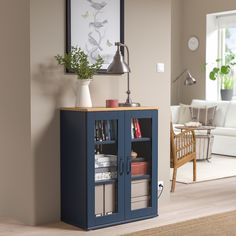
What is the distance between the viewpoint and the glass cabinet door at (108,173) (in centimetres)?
425

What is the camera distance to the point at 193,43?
9.87 metres

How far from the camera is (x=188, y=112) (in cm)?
919

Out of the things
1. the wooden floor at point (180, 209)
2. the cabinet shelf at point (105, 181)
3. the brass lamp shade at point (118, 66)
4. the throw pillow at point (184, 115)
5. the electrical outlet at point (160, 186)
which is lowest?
the wooden floor at point (180, 209)

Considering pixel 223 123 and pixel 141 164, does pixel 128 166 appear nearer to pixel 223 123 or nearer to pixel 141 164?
pixel 141 164

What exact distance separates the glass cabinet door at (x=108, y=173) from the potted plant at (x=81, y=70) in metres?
0.23

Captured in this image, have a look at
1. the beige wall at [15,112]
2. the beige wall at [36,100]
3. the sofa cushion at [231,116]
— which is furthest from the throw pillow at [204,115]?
the beige wall at [15,112]

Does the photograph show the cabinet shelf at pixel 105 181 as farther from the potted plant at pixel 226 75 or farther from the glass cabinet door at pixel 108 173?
the potted plant at pixel 226 75

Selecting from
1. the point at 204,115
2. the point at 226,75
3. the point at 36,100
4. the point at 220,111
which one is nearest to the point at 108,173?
the point at 36,100

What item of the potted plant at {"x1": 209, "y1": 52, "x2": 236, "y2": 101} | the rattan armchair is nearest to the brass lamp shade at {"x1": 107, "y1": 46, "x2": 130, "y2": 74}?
the rattan armchair

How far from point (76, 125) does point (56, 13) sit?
94cm

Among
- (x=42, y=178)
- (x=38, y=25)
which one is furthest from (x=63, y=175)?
(x=38, y=25)

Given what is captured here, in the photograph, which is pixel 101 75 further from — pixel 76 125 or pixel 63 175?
pixel 63 175

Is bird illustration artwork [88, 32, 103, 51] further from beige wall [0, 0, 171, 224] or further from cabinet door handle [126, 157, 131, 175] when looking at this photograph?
cabinet door handle [126, 157, 131, 175]

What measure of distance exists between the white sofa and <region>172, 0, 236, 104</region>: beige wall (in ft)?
1.68
